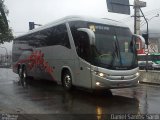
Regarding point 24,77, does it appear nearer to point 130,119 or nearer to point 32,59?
point 32,59

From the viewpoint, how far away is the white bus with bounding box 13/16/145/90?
45.7 feet

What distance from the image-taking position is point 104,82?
45.1ft

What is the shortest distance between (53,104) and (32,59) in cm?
936

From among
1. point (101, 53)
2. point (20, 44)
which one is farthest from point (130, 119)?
point (20, 44)

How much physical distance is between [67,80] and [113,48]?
2.81m

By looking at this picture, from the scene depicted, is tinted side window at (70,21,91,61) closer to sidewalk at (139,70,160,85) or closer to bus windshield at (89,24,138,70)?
bus windshield at (89,24,138,70)

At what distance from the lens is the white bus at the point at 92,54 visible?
13.9 metres

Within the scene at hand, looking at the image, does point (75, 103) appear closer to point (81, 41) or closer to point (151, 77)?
point (81, 41)

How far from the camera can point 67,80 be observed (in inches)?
629

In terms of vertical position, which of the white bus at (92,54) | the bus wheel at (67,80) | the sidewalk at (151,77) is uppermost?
the white bus at (92,54)

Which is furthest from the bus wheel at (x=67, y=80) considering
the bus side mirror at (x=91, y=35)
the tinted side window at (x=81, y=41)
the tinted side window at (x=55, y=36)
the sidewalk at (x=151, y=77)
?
the sidewalk at (x=151, y=77)

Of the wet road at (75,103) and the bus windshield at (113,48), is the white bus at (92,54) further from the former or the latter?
the wet road at (75,103)

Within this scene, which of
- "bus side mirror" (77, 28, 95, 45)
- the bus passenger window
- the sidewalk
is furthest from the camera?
the sidewalk

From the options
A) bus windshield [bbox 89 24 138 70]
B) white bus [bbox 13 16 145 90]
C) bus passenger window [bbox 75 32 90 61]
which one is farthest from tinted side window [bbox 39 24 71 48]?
bus windshield [bbox 89 24 138 70]
